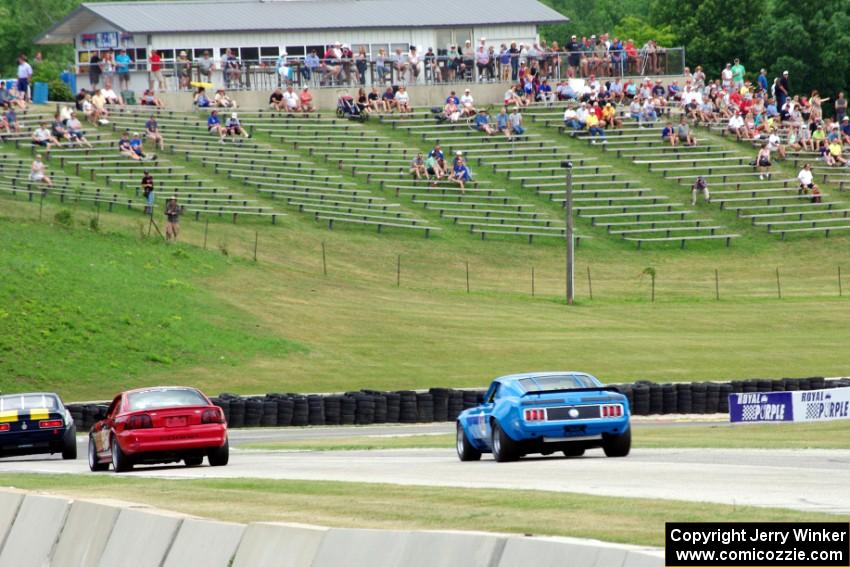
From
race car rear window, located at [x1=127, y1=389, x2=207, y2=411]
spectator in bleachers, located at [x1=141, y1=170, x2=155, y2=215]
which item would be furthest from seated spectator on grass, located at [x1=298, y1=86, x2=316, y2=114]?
race car rear window, located at [x1=127, y1=389, x2=207, y2=411]

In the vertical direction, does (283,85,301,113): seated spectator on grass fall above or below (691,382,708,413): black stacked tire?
above

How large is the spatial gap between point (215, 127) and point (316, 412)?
3445cm

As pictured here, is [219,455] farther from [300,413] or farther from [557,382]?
[300,413]

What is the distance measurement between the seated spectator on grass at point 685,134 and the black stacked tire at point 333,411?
3924 cm

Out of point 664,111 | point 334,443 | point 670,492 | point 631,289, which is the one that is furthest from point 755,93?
point 670,492

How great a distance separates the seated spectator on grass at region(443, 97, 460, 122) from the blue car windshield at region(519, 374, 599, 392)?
52.8 metres

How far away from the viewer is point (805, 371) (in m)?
42.4

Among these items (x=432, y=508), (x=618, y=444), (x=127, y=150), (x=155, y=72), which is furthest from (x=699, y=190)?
(x=432, y=508)

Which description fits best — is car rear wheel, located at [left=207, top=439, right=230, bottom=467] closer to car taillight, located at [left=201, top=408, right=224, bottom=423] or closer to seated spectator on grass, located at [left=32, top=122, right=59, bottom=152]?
car taillight, located at [left=201, top=408, right=224, bottom=423]

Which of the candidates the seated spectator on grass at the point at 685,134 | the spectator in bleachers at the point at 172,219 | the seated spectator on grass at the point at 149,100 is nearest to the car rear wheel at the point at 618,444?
the spectator in bleachers at the point at 172,219

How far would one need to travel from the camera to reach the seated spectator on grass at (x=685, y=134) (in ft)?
235

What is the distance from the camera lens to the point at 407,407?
35719 millimetres

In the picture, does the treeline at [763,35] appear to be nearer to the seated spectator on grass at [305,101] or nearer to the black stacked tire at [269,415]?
the seated spectator on grass at [305,101]

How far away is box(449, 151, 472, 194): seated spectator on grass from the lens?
66425 millimetres
